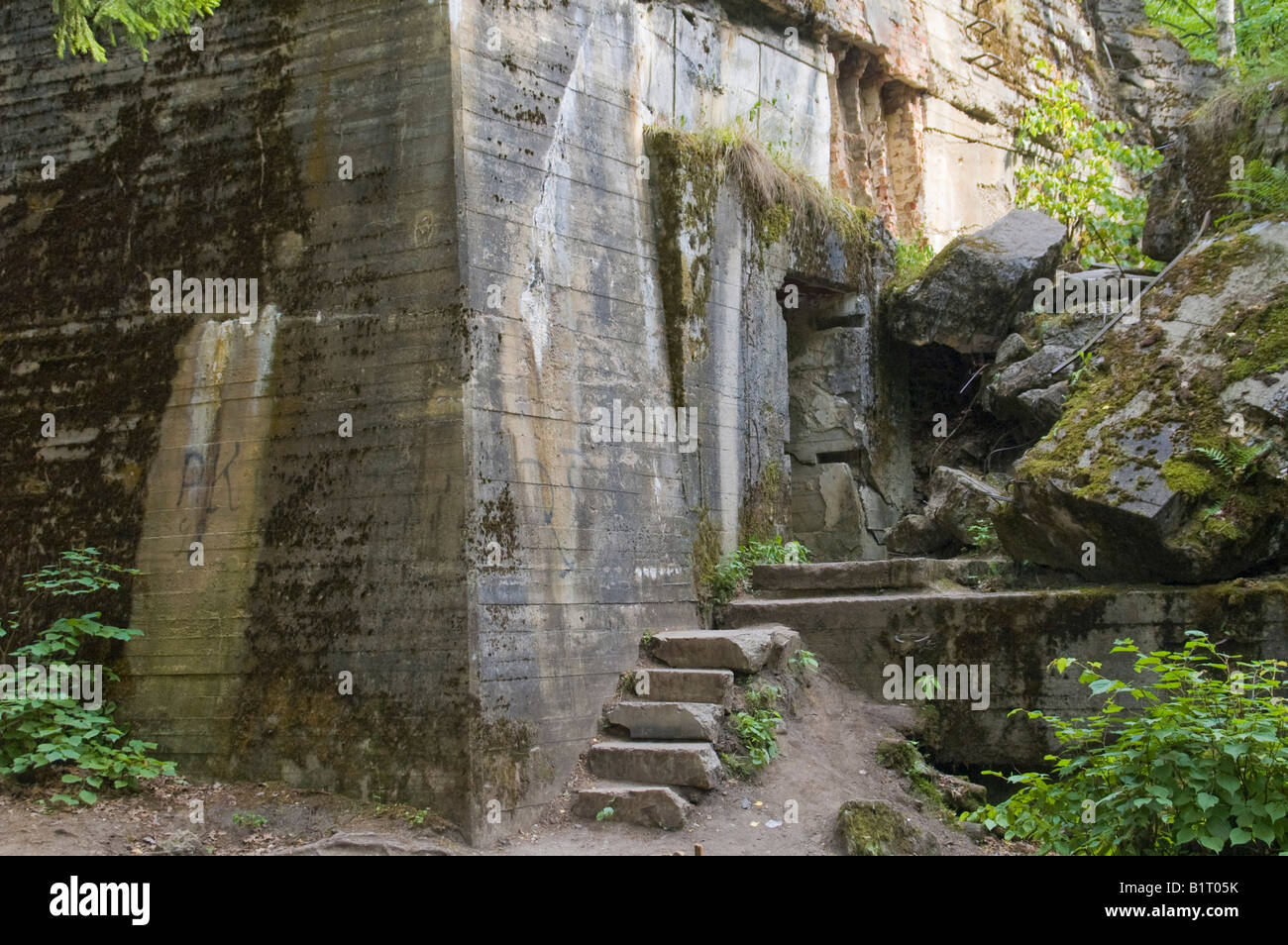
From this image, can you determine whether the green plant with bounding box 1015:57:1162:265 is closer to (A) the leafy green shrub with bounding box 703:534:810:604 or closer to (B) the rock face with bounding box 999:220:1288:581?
(B) the rock face with bounding box 999:220:1288:581

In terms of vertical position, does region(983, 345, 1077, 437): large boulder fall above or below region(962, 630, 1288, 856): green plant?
above

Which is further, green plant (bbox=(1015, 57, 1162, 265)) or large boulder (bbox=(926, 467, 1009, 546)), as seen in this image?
green plant (bbox=(1015, 57, 1162, 265))

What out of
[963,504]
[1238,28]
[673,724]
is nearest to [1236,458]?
[963,504]

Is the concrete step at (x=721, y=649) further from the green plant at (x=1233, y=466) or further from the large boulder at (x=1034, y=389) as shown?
the large boulder at (x=1034, y=389)

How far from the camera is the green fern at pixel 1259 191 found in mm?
8688

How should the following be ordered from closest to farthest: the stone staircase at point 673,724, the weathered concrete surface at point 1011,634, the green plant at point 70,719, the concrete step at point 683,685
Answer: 1. the stone staircase at point 673,724
2. the green plant at point 70,719
3. the weathered concrete surface at point 1011,634
4. the concrete step at point 683,685

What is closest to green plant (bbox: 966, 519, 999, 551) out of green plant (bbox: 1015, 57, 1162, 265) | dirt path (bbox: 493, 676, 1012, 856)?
dirt path (bbox: 493, 676, 1012, 856)

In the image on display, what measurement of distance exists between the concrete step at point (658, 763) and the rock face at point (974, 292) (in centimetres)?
564

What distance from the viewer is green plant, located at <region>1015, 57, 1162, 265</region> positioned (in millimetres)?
13469

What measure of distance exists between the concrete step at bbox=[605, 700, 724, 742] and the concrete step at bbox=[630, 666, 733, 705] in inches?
4.5

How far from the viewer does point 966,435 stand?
11.8 meters

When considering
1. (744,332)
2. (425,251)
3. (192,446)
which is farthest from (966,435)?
(192,446)

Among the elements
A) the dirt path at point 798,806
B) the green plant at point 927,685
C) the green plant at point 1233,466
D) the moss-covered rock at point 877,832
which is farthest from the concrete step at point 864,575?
the moss-covered rock at point 877,832
